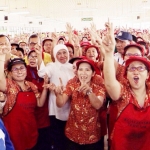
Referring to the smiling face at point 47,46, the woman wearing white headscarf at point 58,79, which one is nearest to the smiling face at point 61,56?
the woman wearing white headscarf at point 58,79

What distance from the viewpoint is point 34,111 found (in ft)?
10.3

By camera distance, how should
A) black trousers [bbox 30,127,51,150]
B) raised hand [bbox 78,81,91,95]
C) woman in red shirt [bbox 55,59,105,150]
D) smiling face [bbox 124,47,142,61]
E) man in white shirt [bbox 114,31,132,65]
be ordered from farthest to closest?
1. man in white shirt [bbox 114,31,132,65]
2. black trousers [bbox 30,127,51,150]
3. smiling face [bbox 124,47,142,61]
4. woman in red shirt [bbox 55,59,105,150]
5. raised hand [bbox 78,81,91,95]

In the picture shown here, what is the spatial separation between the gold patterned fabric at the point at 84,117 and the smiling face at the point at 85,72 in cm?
8

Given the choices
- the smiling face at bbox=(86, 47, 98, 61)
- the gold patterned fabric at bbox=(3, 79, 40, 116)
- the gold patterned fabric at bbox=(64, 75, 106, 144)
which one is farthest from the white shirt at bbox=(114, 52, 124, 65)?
the gold patterned fabric at bbox=(3, 79, 40, 116)

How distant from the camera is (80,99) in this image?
106 inches

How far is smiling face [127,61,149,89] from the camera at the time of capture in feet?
7.45

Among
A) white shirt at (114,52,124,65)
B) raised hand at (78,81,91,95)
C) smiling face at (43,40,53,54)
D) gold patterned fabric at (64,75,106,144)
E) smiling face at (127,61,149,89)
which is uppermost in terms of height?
smiling face at (43,40,53,54)

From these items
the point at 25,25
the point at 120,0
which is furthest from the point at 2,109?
the point at 25,25

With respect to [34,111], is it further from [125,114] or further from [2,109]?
[125,114]

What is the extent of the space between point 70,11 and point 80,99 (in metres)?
18.7

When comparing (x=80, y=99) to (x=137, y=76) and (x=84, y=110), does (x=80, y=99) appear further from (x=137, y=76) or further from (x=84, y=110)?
(x=137, y=76)

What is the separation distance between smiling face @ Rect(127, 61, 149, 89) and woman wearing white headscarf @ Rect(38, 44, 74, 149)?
956 mm

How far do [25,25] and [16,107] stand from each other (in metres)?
23.7

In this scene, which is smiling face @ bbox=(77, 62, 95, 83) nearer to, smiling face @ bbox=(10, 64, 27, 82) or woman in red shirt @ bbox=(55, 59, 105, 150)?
woman in red shirt @ bbox=(55, 59, 105, 150)
